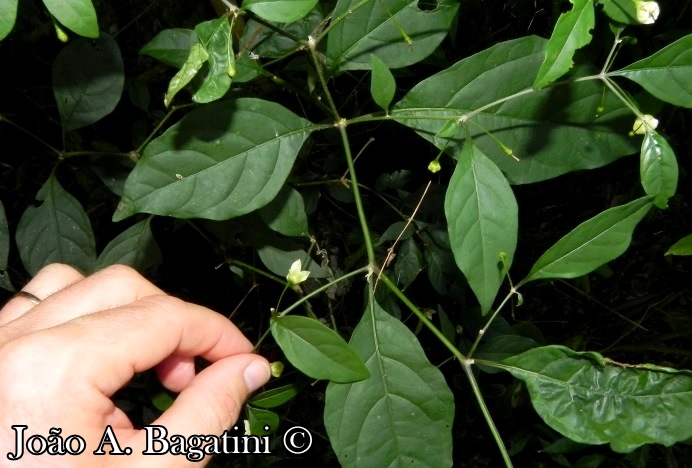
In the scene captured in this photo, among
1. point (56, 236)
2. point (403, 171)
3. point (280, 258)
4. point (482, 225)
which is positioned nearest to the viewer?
point (482, 225)

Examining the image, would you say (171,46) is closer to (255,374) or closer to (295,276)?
(295,276)

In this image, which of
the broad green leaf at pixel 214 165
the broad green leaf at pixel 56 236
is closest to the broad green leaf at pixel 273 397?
the broad green leaf at pixel 214 165

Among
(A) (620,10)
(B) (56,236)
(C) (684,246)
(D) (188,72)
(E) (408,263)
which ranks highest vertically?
(D) (188,72)

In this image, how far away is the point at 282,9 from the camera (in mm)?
961

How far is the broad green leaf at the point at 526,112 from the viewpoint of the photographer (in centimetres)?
116

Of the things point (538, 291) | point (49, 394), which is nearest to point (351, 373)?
point (49, 394)

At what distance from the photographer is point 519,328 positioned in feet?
6.23

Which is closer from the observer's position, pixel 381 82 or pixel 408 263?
pixel 381 82

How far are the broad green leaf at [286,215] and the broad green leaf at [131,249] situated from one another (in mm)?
419

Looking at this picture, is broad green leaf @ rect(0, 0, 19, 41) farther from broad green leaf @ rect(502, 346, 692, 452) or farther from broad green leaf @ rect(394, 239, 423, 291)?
broad green leaf @ rect(394, 239, 423, 291)

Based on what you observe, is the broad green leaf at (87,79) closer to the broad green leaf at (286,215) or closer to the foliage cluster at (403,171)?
the foliage cluster at (403,171)

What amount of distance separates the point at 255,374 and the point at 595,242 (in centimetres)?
68

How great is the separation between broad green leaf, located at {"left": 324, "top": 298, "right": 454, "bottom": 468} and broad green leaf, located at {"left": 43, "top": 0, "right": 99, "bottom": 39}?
2.34ft

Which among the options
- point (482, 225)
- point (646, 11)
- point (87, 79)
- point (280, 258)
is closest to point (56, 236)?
point (87, 79)
